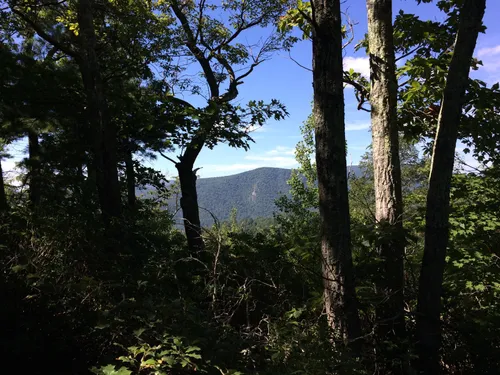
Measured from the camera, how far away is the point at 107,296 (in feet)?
11.5

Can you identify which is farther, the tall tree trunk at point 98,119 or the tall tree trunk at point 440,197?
the tall tree trunk at point 98,119

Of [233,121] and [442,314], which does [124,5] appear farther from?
[442,314]

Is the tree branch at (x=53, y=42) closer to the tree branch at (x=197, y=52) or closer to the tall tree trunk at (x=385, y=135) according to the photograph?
the tall tree trunk at (x=385, y=135)

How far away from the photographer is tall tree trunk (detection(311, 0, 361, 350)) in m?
3.42

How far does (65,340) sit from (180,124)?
5.38 m

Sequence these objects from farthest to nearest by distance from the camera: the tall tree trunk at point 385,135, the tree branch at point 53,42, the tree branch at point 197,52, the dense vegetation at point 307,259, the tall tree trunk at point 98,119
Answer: the tree branch at point 197,52 → the tree branch at point 53,42 → the tall tree trunk at point 98,119 → the tall tree trunk at point 385,135 → the dense vegetation at point 307,259

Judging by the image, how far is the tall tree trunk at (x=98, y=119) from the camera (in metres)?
5.90

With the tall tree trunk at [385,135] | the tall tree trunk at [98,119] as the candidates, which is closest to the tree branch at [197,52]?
the tall tree trunk at [98,119]

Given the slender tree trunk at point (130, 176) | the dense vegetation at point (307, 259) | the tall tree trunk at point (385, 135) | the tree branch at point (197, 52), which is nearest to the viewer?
the dense vegetation at point (307, 259)

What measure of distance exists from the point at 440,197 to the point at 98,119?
500 cm

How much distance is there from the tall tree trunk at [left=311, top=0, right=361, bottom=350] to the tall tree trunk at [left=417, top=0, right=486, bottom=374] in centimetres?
77

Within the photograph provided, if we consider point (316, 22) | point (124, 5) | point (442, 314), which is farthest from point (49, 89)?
point (442, 314)

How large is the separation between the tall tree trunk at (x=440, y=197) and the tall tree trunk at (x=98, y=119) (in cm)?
445

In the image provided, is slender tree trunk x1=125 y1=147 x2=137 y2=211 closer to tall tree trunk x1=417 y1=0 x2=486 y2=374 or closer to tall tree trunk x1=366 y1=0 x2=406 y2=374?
tall tree trunk x1=366 y1=0 x2=406 y2=374
